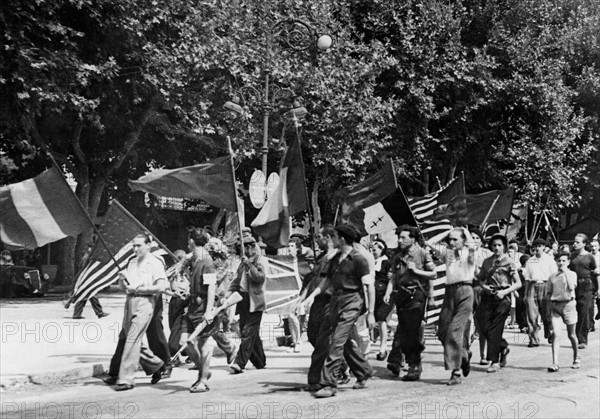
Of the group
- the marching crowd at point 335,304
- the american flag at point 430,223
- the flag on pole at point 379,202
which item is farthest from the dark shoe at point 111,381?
the american flag at point 430,223

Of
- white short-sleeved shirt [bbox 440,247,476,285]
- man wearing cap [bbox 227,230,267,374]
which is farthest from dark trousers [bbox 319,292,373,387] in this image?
man wearing cap [bbox 227,230,267,374]

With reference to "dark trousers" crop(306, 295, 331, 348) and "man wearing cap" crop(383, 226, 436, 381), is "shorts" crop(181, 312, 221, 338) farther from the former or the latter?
"man wearing cap" crop(383, 226, 436, 381)

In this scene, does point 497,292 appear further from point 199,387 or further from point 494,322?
point 199,387

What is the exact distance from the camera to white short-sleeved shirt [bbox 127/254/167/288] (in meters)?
9.70

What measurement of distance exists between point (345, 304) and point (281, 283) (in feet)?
16.2

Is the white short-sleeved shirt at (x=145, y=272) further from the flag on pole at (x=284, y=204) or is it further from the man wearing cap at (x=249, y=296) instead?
the flag on pole at (x=284, y=204)

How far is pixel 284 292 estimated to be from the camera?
45.8 feet

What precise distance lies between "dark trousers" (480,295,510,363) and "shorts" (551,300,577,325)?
621mm

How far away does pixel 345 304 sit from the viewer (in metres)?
9.13

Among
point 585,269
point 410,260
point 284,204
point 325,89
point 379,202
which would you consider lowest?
point 410,260

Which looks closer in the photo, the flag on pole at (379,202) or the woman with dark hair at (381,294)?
the woman with dark hair at (381,294)

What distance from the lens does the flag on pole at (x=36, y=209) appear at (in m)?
9.79

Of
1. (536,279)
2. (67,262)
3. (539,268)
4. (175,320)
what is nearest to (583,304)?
(536,279)

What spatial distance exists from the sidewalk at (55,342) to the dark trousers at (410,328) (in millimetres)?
3637
